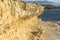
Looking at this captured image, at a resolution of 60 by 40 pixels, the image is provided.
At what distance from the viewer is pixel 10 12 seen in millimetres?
4391

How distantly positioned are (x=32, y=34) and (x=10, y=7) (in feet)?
8.84

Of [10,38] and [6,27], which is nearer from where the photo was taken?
[6,27]

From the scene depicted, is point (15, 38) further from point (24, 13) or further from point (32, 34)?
point (32, 34)

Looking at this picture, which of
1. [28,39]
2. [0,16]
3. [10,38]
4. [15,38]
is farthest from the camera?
[28,39]

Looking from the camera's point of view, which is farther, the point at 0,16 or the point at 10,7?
the point at 10,7

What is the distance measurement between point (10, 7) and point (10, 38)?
0.66m

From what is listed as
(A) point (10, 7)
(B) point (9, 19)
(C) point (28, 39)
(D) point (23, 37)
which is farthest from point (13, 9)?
(C) point (28, 39)

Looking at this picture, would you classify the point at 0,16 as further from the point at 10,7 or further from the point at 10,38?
the point at 10,38

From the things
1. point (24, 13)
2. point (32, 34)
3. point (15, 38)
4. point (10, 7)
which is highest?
point (10, 7)

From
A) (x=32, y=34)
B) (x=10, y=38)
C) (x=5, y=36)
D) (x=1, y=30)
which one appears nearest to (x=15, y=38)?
(x=10, y=38)

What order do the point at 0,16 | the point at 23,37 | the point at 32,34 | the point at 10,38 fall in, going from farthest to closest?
1. the point at 32,34
2. the point at 23,37
3. the point at 10,38
4. the point at 0,16

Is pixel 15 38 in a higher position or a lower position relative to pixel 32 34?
higher

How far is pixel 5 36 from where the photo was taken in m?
4.40

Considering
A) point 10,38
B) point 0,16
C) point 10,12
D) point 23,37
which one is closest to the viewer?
point 0,16
